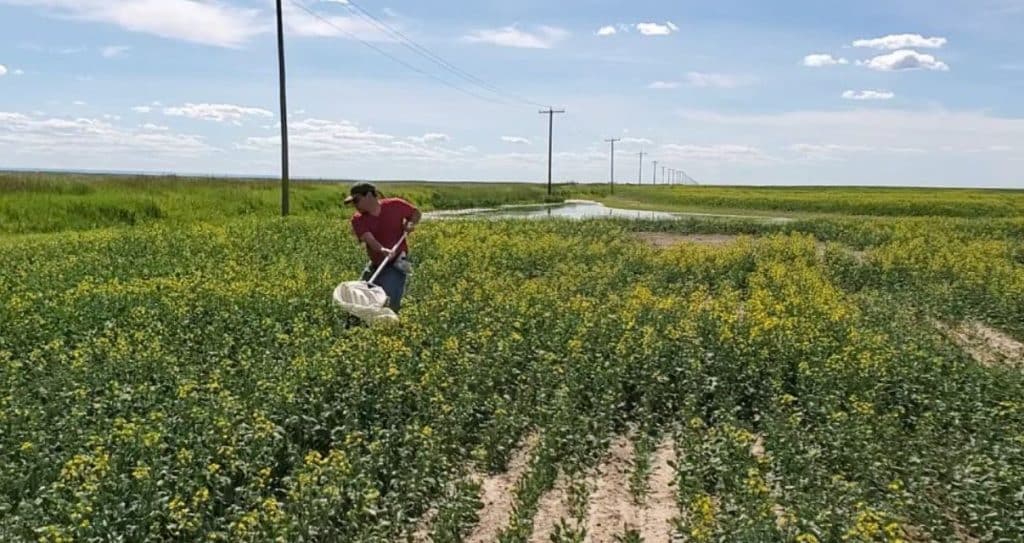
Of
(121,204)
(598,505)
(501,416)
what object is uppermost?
(121,204)

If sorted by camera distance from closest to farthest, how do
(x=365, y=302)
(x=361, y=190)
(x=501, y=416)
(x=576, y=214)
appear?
(x=501, y=416), (x=365, y=302), (x=361, y=190), (x=576, y=214)

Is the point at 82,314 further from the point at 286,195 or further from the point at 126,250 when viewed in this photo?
the point at 286,195

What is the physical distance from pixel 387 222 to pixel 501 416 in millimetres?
3780

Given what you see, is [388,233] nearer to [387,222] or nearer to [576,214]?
[387,222]

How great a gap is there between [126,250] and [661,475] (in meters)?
13.7

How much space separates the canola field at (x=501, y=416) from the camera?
4.95 metres

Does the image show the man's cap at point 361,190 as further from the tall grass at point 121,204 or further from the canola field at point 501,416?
the tall grass at point 121,204

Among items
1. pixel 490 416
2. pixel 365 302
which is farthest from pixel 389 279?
pixel 490 416

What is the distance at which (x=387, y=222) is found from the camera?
9.65m

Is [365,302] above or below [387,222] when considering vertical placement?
below

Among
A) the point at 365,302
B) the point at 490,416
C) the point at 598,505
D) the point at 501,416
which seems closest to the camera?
the point at 598,505

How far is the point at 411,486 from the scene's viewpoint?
5.35 m

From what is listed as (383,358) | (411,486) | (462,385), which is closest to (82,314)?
(383,358)

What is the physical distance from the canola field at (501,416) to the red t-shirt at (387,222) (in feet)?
3.15
